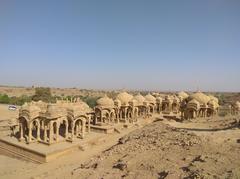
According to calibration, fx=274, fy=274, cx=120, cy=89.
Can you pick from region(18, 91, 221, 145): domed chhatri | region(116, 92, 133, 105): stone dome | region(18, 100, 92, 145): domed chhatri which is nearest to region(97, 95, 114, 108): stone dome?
region(18, 91, 221, 145): domed chhatri

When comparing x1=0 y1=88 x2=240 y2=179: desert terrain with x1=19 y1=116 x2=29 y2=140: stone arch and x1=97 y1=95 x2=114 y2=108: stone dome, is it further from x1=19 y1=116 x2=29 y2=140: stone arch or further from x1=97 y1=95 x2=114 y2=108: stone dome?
x1=97 y1=95 x2=114 y2=108: stone dome

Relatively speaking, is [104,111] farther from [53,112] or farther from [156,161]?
[156,161]

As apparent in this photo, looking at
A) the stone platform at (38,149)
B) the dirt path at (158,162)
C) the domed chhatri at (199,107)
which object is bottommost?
the stone platform at (38,149)

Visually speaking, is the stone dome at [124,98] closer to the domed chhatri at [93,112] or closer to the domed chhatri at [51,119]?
the domed chhatri at [93,112]

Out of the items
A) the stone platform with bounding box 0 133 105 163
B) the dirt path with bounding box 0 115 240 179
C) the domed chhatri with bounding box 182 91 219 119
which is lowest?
the stone platform with bounding box 0 133 105 163

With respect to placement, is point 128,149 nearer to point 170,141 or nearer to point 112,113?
point 170,141

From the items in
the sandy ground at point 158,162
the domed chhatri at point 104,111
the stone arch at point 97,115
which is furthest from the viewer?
the stone arch at point 97,115

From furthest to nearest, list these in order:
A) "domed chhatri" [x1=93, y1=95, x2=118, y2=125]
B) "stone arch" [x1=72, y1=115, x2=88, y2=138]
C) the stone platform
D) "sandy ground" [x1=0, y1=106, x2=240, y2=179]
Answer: "domed chhatri" [x1=93, y1=95, x2=118, y2=125]
"stone arch" [x1=72, y1=115, x2=88, y2=138]
the stone platform
"sandy ground" [x1=0, y1=106, x2=240, y2=179]

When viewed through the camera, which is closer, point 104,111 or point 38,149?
point 38,149

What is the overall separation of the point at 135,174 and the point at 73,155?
8386mm

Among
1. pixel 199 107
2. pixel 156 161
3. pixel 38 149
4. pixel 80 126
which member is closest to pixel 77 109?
pixel 80 126

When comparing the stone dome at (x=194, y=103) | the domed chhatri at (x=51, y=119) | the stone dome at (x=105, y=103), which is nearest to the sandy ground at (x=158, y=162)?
the domed chhatri at (x=51, y=119)

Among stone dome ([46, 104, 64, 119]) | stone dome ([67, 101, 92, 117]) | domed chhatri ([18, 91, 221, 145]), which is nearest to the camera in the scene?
stone dome ([46, 104, 64, 119])

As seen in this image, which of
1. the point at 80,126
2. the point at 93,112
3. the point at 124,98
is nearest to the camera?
the point at 80,126
